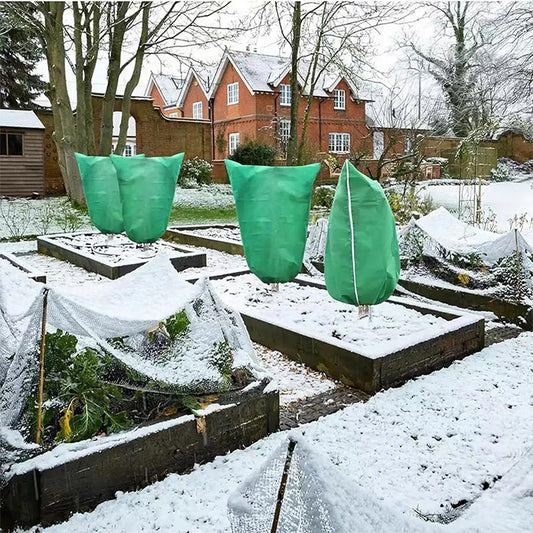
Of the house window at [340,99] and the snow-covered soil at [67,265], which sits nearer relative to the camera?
the snow-covered soil at [67,265]

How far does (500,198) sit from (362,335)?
56.9 feet

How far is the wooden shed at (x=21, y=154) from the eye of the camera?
2077 centimetres

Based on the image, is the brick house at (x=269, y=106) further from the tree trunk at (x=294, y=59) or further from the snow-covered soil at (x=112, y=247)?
the snow-covered soil at (x=112, y=247)

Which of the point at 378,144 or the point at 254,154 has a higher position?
the point at 378,144

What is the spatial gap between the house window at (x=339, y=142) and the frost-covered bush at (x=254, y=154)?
1056 cm

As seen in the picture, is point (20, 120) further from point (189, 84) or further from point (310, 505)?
point (310, 505)

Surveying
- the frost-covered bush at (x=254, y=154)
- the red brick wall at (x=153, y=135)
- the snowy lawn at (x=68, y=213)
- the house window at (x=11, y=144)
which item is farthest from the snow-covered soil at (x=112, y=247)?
the frost-covered bush at (x=254, y=154)

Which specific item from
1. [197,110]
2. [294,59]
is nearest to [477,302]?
[294,59]

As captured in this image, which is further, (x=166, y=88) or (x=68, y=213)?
(x=166, y=88)

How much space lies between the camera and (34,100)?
96.8 feet

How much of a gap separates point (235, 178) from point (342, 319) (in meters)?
1.93

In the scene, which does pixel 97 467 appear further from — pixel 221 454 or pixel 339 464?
pixel 339 464

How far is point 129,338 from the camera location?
368 cm

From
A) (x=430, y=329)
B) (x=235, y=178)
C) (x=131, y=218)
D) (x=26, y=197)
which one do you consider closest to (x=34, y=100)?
(x=26, y=197)
